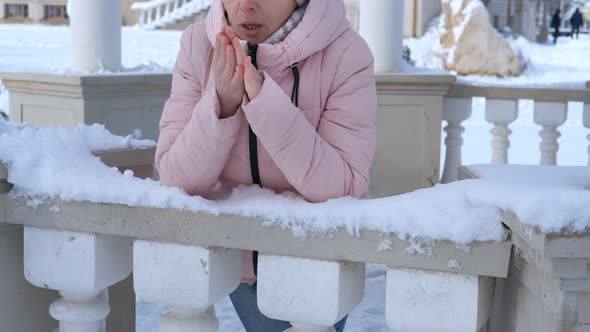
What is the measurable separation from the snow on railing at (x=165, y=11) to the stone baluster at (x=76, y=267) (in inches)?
928

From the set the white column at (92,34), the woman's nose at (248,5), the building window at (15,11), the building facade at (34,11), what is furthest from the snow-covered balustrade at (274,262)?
the building window at (15,11)

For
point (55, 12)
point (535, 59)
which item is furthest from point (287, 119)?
point (55, 12)

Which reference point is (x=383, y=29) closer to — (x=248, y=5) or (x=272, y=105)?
(x=248, y=5)

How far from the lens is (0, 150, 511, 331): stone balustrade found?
140 centimetres

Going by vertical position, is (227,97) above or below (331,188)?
above

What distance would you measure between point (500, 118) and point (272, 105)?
438cm

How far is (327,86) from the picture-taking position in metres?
1.71

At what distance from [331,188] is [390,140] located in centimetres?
441

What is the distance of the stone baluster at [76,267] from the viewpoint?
5.37ft

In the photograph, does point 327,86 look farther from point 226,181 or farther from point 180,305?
point 180,305

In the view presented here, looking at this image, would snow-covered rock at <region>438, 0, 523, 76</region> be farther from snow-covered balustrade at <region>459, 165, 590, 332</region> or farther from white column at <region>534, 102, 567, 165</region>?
snow-covered balustrade at <region>459, 165, 590, 332</region>

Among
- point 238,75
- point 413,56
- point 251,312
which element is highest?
point 238,75

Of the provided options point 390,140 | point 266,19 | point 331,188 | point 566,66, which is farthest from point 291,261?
point 566,66

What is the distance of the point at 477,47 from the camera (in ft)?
61.9
